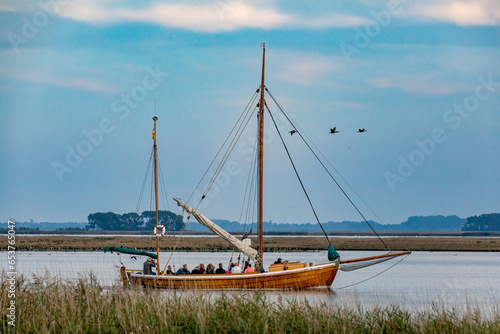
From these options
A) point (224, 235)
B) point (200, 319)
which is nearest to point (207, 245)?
point (224, 235)

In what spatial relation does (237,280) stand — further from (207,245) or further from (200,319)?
(207,245)

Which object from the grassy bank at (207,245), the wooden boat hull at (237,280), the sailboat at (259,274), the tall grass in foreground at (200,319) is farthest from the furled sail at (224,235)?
the grassy bank at (207,245)

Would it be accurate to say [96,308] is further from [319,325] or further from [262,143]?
[262,143]

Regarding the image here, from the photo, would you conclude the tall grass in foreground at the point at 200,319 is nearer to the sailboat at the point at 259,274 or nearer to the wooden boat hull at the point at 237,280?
the sailboat at the point at 259,274

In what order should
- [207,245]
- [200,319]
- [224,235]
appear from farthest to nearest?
[207,245], [224,235], [200,319]

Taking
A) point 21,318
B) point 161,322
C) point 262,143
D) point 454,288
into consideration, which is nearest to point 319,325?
point 161,322

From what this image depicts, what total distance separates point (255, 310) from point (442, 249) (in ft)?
301

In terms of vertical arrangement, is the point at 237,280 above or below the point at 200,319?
below

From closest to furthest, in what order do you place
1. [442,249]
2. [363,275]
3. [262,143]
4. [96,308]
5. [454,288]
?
[96,308] < [262,143] < [454,288] < [363,275] < [442,249]

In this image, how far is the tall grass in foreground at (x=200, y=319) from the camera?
1573 centimetres

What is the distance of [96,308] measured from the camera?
16797 mm

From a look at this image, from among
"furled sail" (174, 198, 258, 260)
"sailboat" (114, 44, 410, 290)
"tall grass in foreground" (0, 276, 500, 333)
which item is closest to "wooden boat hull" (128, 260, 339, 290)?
"sailboat" (114, 44, 410, 290)

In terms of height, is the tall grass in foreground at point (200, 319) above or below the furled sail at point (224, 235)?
below

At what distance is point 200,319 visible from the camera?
15672 millimetres
